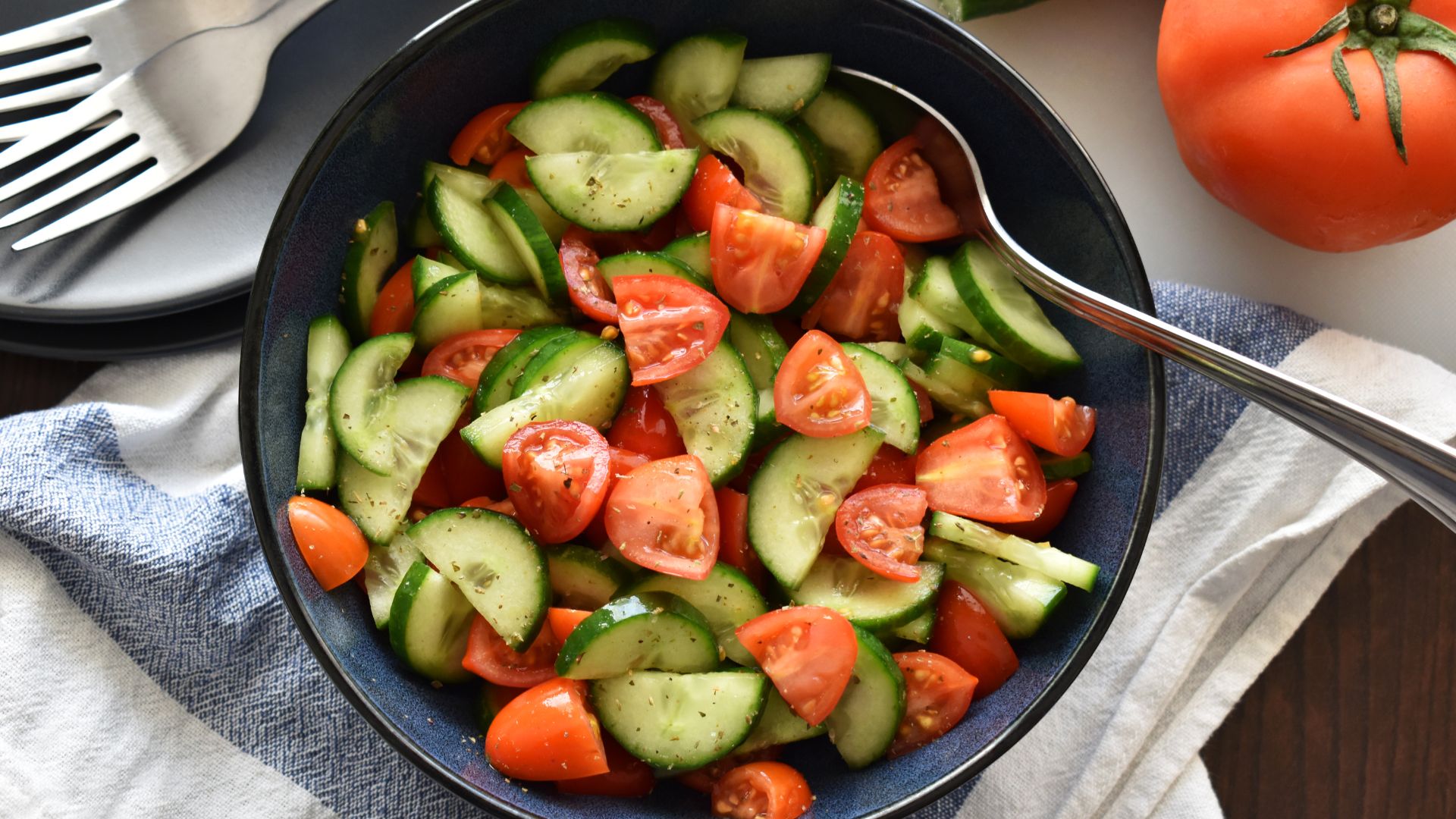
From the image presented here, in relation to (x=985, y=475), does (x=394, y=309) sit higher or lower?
lower

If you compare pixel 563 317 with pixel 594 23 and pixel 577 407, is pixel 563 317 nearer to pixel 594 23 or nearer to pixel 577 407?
pixel 577 407

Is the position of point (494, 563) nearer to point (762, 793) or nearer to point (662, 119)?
point (762, 793)

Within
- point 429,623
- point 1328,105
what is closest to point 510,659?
point 429,623

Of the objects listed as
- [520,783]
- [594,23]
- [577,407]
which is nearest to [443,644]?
[520,783]

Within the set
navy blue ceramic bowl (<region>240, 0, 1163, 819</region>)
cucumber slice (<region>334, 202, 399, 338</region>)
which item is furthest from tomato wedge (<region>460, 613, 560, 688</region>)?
cucumber slice (<region>334, 202, 399, 338</region>)

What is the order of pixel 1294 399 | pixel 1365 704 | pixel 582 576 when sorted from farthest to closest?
pixel 1365 704 → pixel 582 576 → pixel 1294 399

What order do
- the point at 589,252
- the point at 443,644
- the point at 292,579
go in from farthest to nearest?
the point at 589,252 < the point at 443,644 < the point at 292,579
